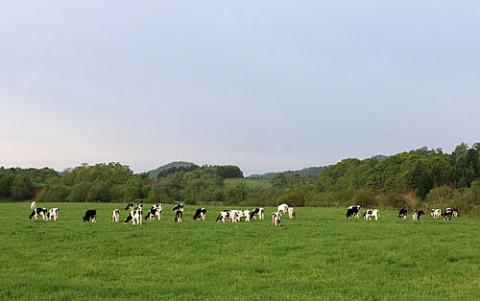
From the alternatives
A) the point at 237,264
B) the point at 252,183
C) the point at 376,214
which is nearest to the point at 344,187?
the point at 376,214

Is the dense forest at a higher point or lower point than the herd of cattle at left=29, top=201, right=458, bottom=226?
higher

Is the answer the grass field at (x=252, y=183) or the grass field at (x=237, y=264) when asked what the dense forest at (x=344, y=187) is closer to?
the grass field at (x=252, y=183)

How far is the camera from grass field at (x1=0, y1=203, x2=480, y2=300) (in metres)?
10.6

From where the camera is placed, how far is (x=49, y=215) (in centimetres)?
2998

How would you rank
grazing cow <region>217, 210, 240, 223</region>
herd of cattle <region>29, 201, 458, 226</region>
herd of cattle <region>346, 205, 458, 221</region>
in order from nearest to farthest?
herd of cattle <region>29, 201, 458, 226</region> → grazing cow <region>217, 210, 240, 223</region> → herd of cattle <region>346, 205, 458, 221</region>

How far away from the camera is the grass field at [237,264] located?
34.8 ft

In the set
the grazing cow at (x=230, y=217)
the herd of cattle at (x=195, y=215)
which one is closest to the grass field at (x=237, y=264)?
the herd of cattle at (x=195, y=215)

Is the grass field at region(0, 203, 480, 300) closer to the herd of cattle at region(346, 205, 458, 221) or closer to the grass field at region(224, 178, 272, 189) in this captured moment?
the herd of cattle at region(346, 205, 458, 221)

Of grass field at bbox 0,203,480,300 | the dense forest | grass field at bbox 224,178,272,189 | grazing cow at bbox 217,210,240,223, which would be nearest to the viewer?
grass field at bbox 0,203,480,300

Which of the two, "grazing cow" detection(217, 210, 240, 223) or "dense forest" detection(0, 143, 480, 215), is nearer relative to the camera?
"grazing cow" detection(217, 210, 240, 223)

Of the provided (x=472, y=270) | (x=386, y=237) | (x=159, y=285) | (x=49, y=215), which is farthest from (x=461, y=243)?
(x=49, y=215)

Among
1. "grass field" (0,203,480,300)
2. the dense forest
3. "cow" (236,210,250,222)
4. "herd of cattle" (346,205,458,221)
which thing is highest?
the dense forest

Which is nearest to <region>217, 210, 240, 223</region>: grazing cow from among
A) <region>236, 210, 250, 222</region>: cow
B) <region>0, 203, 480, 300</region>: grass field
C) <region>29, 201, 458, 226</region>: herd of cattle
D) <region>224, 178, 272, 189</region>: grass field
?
<region>29, 201, 458, 226</region>: herd of cattle

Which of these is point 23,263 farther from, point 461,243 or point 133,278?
point 461,243
